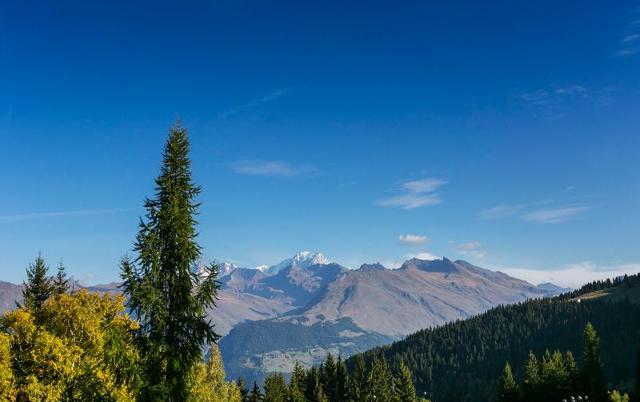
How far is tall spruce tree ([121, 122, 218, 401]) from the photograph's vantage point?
21.8 meters

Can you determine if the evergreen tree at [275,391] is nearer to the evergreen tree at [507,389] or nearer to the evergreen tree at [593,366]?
the evergreen tree at [507,389]

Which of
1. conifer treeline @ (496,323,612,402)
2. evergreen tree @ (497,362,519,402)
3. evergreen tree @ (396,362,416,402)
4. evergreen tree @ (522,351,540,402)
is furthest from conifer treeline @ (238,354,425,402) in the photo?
evergreen tree @ (522,351,540,402)

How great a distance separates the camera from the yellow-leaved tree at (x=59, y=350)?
91.4 feet

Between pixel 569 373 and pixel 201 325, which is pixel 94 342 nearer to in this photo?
pixel 201 325

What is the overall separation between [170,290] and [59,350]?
12.7 meters

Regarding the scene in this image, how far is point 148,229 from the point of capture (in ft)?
74.6

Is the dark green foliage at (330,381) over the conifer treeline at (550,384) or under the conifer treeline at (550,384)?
over

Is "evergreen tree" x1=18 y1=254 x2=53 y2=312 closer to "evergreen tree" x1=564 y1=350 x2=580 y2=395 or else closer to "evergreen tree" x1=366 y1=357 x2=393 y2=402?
"evergreen tree" x1=366 y1=357 x2=393 y2=402

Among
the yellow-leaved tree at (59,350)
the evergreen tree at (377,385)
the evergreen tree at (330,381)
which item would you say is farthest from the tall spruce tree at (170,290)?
the evergreen tree at (377,385)

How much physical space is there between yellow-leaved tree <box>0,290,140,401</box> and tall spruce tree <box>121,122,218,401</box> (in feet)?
5.28

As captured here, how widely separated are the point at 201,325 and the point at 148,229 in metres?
4.70

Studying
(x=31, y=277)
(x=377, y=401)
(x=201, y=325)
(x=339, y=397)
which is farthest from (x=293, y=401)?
(x=201, y=325)

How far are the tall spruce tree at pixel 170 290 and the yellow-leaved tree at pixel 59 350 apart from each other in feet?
5.28

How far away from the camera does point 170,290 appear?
74.4 feet
